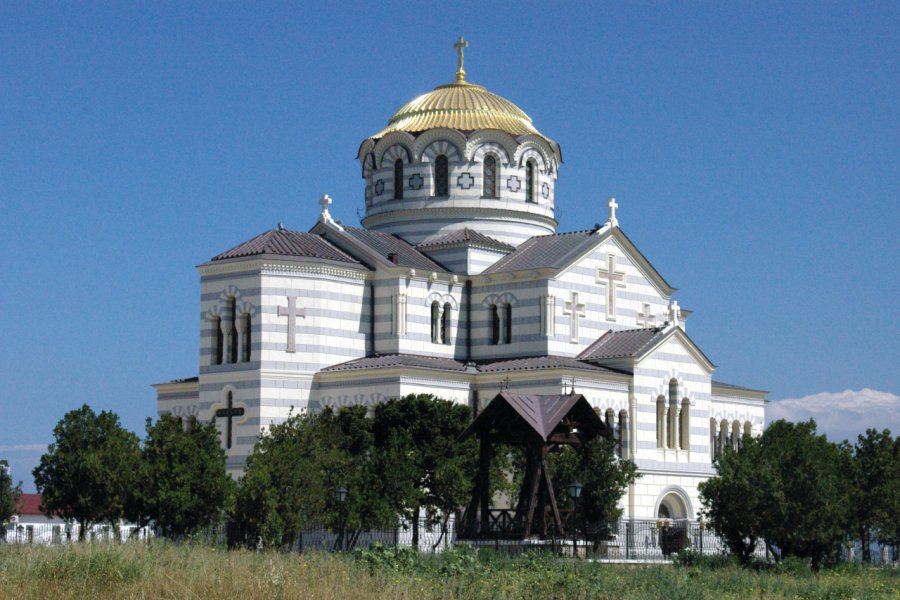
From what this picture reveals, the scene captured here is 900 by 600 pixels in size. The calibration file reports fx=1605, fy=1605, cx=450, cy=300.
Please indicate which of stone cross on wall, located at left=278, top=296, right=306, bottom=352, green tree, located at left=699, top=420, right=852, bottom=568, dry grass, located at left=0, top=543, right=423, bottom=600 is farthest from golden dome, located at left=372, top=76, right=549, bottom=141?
dry grass, located at left=0, top=543, right=423, bottom=600

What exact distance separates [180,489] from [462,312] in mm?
20779

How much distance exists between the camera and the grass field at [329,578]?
29.4 m

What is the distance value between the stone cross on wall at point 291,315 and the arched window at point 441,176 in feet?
33.8

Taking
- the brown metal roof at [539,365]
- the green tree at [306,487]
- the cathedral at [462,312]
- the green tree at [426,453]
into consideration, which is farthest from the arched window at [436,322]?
the green tree at [306,487]

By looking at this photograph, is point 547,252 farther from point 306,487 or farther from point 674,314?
point 306,487

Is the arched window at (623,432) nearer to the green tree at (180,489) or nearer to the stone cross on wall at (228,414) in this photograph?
the stone cross on wall at (228,414)

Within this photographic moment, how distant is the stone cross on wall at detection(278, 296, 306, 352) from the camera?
6200cm

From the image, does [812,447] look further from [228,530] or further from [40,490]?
[40,490]

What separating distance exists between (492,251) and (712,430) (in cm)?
1279

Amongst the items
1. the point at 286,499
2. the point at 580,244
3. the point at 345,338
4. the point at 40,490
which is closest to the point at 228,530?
the point at 286,499

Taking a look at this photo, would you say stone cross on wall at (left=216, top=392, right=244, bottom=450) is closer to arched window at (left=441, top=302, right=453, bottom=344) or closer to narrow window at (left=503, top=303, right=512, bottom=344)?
arched window at (left=441, top=302, right=453, bottom=344)

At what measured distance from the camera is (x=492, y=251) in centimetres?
6831

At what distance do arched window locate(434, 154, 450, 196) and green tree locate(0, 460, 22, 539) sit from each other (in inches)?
843

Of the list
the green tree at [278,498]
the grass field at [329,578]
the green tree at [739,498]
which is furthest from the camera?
the green tree at [278,498]
